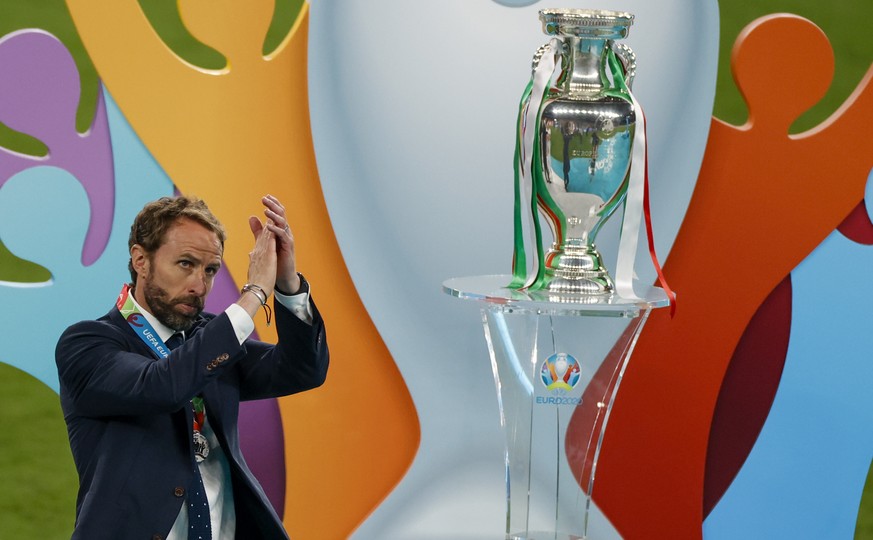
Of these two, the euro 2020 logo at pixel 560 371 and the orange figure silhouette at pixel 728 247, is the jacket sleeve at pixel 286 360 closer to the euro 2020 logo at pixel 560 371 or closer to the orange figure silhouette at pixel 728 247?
the euro 2020 logo at pixel 560 371

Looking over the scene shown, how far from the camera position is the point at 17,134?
345 centimetres

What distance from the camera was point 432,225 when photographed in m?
3.18

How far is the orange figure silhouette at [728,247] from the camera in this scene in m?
3.16

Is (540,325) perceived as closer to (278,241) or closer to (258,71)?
(278,241)

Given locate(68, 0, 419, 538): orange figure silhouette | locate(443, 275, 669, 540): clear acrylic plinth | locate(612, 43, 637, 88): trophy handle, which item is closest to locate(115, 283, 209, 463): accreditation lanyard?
locate(443, 275, 669, 540): clear acrylic plinth

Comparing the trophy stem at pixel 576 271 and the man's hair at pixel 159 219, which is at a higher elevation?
the man's hair at pixel 159 219

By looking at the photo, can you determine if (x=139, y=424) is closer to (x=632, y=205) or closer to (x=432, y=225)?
(x=632, y=205)

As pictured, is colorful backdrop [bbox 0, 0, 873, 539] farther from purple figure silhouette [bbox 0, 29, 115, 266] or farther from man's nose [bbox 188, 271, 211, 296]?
man's nose [bbox 188, 271, 211, 296]

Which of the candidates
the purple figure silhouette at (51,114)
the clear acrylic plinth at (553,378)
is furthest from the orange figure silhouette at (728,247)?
the purple figure silhouette at (51,114)

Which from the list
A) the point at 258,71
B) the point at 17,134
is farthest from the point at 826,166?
the point at 17,134

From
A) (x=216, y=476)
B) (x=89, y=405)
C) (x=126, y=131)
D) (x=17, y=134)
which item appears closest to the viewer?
(x=89, y=405)

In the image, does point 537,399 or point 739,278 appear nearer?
point 537,399

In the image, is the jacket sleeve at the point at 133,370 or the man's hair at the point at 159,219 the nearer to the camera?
the jacket sleeve at the point at 133,370

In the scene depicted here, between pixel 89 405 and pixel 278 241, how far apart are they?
1.55 feet
